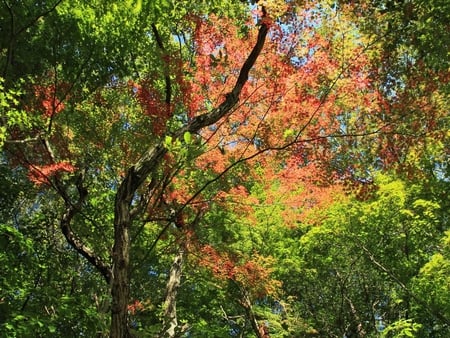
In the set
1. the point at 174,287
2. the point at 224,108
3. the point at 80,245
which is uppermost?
the point at 174,287

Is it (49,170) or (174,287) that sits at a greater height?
(49,170)

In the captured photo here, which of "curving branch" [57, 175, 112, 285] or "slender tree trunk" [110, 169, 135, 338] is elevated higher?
"curving branch" [57, 175, 112, 285]

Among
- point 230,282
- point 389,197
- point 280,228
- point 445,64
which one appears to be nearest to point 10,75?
point 445,64

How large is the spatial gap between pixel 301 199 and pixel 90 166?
6.59 m

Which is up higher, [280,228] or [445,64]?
[280,228]

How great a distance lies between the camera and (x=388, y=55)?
615cm

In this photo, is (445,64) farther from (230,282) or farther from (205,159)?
(230,282)

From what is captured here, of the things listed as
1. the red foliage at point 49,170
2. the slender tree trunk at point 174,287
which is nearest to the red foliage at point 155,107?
the red foliage at point 49,170

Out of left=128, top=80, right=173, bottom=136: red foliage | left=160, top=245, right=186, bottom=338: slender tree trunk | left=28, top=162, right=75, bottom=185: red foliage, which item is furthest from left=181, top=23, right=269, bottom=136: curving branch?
left=160, top=245, right=186, bottom=338: slender tree trunk

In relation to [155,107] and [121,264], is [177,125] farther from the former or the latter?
[121,264]

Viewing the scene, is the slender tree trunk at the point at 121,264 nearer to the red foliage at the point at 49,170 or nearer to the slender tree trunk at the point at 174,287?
the red foliage at the point at 49,170

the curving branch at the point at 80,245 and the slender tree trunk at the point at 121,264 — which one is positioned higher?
the curving branch at the point at 80,245

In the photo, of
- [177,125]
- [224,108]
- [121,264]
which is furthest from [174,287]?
[121,264]

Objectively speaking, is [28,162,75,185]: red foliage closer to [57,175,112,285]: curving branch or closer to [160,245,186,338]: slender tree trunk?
[57,175,112,285]: curving branch
